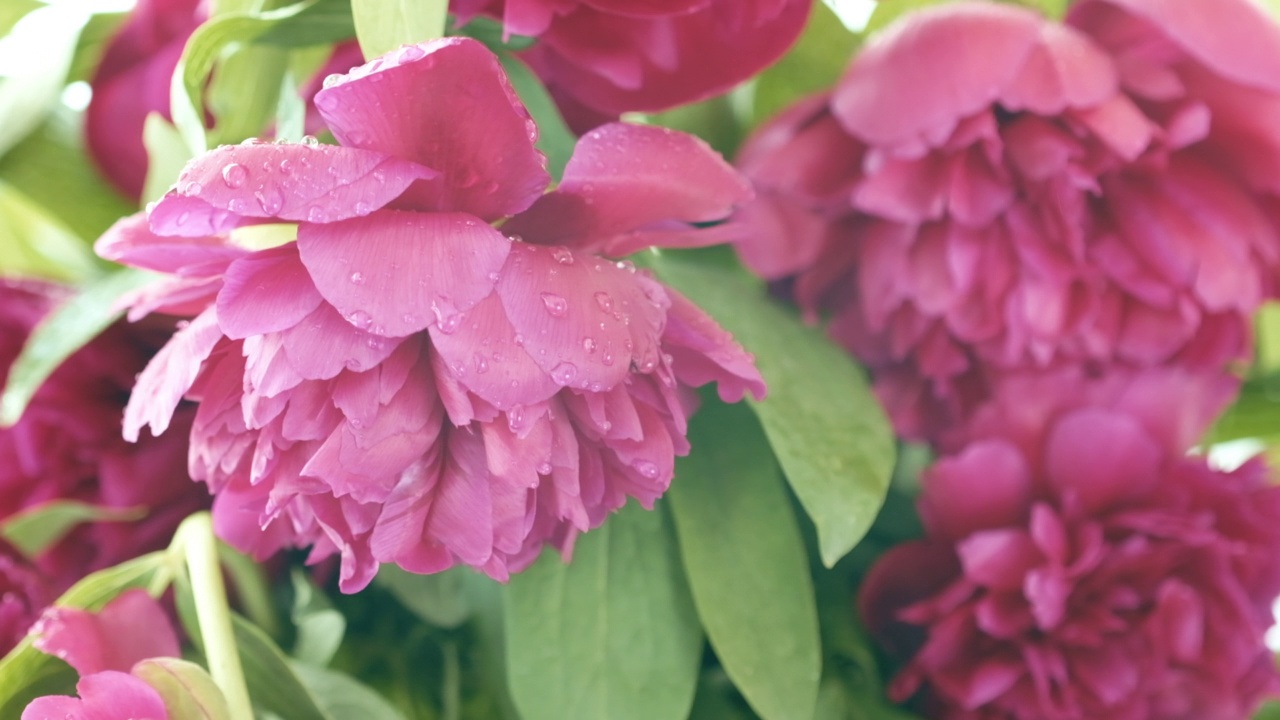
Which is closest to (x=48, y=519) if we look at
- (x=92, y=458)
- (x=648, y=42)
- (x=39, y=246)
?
(x=92, y=458)

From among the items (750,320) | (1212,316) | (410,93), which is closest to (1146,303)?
(1212,316)

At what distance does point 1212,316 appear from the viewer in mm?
335

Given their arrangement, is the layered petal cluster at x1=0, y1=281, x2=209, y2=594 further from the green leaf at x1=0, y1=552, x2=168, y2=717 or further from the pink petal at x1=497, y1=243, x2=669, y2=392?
the pink petal at x1=497, y1=243, x2=669, y2=392

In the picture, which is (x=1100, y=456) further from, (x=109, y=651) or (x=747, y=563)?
(x=109, y=651)

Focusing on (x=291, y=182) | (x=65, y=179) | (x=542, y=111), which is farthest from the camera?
(x=65, y=179)

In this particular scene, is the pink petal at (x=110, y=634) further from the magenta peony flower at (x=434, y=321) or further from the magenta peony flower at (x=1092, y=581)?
the magenta peony flower at (x=1092, y=581)

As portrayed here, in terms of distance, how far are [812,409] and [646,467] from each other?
4.0 inches

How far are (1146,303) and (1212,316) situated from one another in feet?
0.08

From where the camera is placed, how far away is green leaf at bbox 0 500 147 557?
313 millimetres

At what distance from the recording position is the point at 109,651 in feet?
0.80

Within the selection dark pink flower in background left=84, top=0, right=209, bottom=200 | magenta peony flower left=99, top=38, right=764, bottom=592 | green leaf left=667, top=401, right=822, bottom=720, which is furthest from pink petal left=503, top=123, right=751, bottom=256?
dark pink flower in background left=84, top=0, right=209, bottom=200

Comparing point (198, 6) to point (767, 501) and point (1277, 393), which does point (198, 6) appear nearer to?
point (767, 501)

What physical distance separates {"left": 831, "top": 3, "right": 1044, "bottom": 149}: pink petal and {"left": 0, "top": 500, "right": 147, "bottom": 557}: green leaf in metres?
0.25

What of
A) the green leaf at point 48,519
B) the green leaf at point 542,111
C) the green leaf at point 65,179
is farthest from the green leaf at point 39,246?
the green leaf at point 542,111
